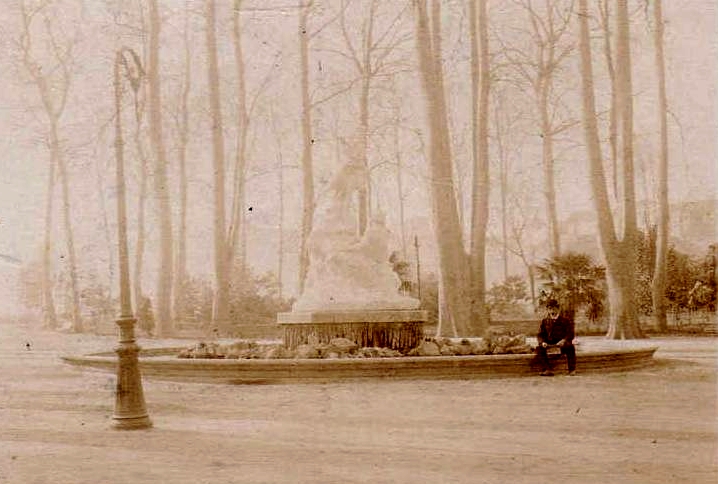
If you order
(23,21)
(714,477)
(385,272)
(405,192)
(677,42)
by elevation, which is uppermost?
(23,21)

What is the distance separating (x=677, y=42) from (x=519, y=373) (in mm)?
22689

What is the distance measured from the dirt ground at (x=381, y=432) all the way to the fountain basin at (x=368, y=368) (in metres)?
0.45

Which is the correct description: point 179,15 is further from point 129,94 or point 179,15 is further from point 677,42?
point 677,42

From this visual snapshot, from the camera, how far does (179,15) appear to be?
34.8 meters

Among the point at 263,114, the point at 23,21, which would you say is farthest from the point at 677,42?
the point at 23,21

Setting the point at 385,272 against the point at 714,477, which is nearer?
the point at 714,477

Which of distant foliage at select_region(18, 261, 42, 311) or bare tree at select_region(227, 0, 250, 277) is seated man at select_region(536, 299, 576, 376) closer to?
bare tree at select_region(227, 0, 250, 277)

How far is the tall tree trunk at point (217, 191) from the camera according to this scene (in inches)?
1052

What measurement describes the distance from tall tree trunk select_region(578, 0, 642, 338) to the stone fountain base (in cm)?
786

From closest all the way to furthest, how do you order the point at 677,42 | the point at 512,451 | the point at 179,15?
the point at 512,451 < the point at 677,42 < the point at 179,15

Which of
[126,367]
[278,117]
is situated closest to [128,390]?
[126,367]

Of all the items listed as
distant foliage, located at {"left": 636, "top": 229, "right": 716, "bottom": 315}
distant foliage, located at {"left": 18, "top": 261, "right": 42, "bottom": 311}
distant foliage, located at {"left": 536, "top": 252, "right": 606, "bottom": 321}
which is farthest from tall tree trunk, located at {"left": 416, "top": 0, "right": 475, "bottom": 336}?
distant foliage, located at {"left": 18, "top": 261, "right": 42, "bottom": 311}

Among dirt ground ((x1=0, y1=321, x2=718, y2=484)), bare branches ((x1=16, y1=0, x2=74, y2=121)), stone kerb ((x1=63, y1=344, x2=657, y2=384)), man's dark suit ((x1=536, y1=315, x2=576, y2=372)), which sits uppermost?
bare branches ((x1=16, y1=0, x2=74, y2=121))

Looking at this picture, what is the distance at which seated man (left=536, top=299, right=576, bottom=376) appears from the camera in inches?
500
